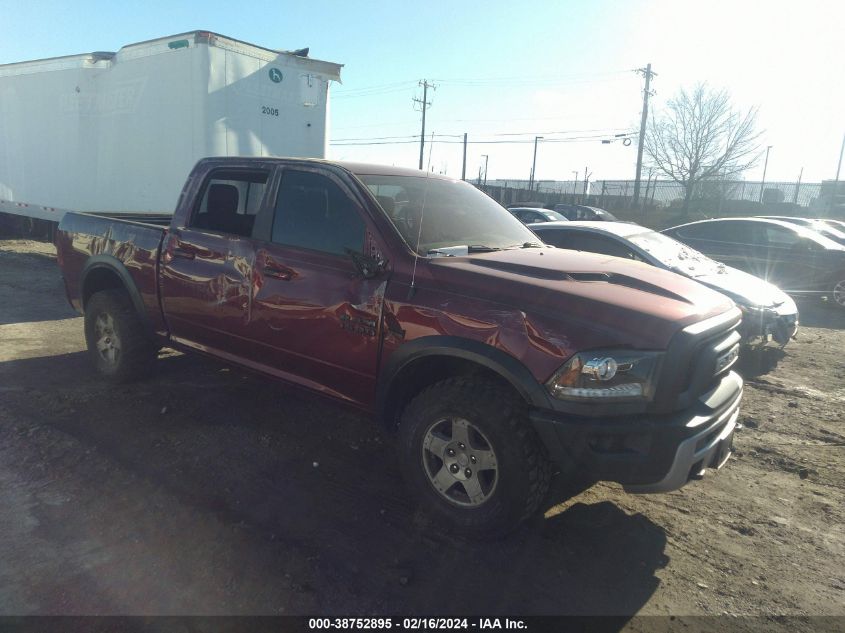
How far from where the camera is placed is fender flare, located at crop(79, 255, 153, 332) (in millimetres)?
4891

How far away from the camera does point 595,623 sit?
8.54 feet

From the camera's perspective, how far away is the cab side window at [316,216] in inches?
145

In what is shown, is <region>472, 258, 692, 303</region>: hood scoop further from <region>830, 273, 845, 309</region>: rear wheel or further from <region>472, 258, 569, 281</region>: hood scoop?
<region>830, 273, 845, 309</region>: rear wheel

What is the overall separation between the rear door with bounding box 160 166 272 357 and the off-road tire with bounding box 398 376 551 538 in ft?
5.27

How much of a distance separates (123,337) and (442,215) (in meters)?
3.02

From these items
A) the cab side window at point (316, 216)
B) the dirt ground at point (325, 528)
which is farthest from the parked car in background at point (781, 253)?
the cab side window at point (316, 216)

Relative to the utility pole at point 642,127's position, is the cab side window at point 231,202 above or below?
below

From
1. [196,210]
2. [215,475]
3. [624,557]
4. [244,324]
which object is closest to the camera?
[624,557]

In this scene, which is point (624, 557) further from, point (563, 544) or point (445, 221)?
point (445, 221)

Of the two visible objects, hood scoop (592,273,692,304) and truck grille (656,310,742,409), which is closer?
truck grille (656,310,742,409)

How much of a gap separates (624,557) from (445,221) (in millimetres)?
2242

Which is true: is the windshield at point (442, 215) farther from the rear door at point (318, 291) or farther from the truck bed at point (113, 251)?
the truck bed at point (113, 251)

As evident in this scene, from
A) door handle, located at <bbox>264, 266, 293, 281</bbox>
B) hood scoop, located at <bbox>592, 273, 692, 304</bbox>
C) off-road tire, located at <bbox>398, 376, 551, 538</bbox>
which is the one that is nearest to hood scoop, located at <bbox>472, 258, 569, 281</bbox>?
hood scoop, located at <bbox>592, 273, 692, 304</bbox>

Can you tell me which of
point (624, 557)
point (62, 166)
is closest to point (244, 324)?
point (624, 557)
